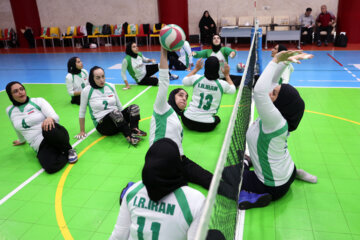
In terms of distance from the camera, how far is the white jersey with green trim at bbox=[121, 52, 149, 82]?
31.1 feet

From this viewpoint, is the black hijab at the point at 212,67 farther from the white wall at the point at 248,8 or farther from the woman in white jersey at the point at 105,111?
the white wall at the point at 248,8

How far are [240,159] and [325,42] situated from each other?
14.9 meters

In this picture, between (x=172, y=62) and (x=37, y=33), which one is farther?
(x=37, y=33)

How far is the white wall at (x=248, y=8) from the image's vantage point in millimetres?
16656

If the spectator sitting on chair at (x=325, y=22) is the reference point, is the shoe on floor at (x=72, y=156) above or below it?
below

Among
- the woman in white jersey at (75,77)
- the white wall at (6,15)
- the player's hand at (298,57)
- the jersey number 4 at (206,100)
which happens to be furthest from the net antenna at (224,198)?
the white wall at (6,15)

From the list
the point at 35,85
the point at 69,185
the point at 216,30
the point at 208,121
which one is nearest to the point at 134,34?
the point at 216,30

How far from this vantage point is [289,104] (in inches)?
131

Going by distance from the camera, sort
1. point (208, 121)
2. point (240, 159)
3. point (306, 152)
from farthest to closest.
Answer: point (208, 121) → point (306, 152) → point (240, 159)

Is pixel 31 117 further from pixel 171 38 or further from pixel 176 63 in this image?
pixel 176 63

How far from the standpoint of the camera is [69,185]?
15.0 ft

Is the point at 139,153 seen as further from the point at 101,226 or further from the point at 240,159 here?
the point at 240,159

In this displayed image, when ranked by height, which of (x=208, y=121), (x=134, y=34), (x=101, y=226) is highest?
(x=134, y=34)

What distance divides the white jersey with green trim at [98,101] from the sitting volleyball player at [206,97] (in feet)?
5.04
